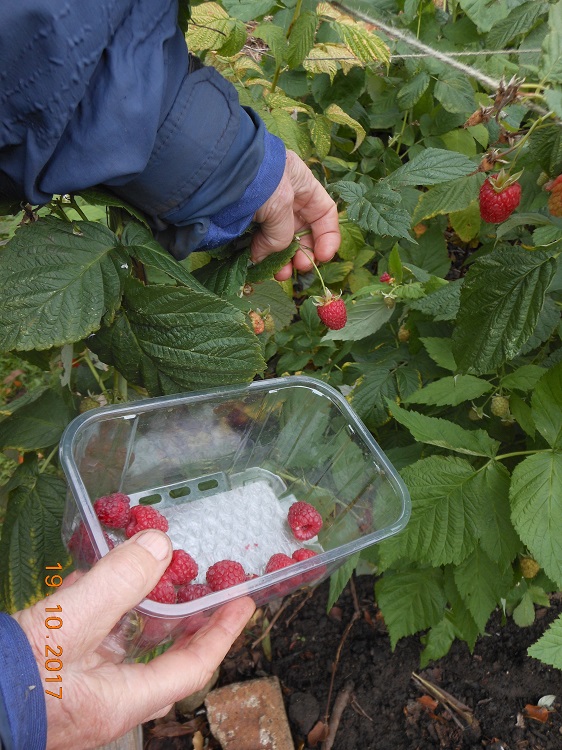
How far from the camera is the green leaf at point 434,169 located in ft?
3.12

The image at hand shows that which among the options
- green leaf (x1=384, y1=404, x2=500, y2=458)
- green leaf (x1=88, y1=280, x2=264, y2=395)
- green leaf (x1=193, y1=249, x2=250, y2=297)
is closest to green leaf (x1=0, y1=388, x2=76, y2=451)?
green leaf (x1=88, y1=280, x2=264, y2=395)

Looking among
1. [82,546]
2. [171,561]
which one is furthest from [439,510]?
[82,546]

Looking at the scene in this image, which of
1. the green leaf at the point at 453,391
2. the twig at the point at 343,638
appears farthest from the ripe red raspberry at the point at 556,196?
the twig at the point at 343,638

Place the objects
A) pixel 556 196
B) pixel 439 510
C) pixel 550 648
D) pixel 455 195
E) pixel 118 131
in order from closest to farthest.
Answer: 1. pixel 118 131
2. pixel 556 196
3. pixel 550 648
4. pixel 439 510
5. pixel 455 195

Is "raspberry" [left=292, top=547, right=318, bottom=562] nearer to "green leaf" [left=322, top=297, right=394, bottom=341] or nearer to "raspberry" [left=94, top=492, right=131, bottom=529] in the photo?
"raspberry" [left=94, top=492, right=131, bottom=529]

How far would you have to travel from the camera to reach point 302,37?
3.58 ft

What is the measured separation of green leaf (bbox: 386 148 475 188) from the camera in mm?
951

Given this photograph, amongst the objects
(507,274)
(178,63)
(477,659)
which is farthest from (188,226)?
(477,659)

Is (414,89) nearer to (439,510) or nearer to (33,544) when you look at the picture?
(439,510)

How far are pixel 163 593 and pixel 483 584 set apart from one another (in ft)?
1.78

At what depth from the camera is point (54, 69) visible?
23.3 inches

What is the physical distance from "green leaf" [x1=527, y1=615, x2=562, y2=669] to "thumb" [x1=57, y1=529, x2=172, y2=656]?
21.4 inches

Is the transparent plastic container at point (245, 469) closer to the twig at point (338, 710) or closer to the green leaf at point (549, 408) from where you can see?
the green leaf at point (549, 408)

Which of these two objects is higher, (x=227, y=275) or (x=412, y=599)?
(x=227, y=275)
